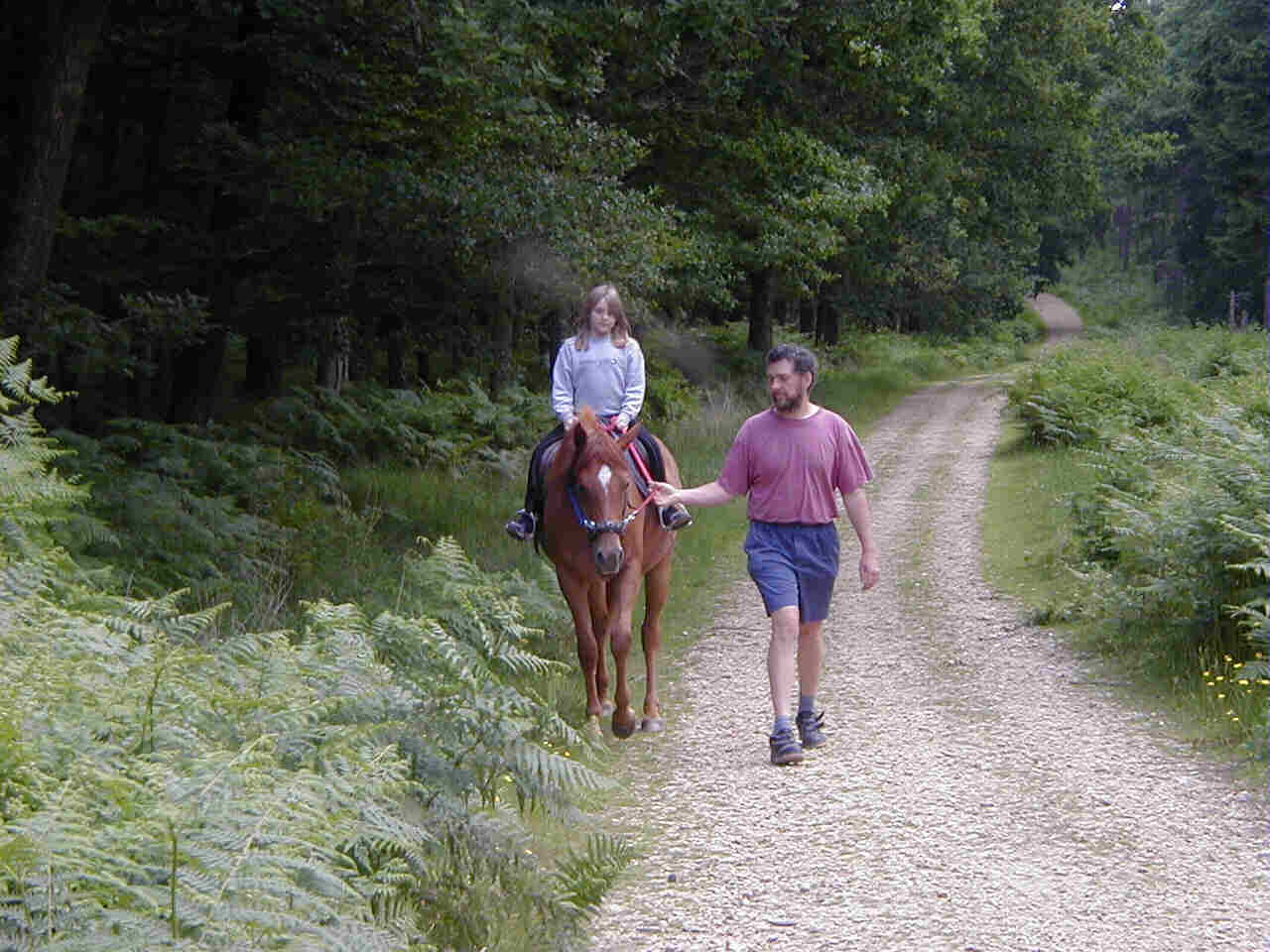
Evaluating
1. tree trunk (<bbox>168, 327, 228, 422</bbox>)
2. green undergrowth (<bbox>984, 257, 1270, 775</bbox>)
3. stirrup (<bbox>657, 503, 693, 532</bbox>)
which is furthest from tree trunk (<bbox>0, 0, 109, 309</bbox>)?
green undergrowth (<bbox>984, 257, 1270, 775</bbox>)

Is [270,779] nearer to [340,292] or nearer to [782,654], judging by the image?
[782,654]

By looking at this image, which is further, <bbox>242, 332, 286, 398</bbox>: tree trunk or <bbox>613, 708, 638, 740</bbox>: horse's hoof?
<bbox>242, 332, 286, 398</bbox>: tree trunk

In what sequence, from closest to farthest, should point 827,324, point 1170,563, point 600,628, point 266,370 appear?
point 600,628 < point 1170,563 < point 266,370 < point 827,324

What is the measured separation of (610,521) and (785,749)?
1.60m

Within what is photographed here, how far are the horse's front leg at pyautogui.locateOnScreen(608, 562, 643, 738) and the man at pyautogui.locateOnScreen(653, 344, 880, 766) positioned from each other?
0.72 m

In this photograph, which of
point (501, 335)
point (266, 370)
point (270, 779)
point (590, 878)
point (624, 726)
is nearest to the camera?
point (270, 779)

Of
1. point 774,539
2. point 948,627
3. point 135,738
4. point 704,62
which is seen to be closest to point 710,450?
point 704,62

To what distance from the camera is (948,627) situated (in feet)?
38.8

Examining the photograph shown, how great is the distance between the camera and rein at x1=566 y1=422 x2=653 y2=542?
797 cm

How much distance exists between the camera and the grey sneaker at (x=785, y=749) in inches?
305

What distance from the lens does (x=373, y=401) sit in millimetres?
18891

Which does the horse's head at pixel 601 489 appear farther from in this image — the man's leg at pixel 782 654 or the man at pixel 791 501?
the man's leg at pixel 782 654

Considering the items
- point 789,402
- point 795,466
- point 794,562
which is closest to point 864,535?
point 794,562

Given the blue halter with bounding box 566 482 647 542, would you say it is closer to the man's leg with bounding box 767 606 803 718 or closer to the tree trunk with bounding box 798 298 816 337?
the man's leg with bounding box 767 606 803 718
